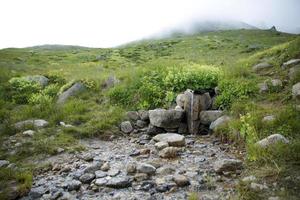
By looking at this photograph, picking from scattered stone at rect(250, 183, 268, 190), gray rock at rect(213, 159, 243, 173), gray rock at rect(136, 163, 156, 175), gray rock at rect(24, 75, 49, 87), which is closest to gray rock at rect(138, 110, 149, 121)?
gray rock at rect(136, 163, 156, 175)

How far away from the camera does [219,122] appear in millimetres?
10367

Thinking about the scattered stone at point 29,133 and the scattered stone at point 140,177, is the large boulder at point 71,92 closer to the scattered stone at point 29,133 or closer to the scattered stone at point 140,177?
the scattered stone at point 29,133

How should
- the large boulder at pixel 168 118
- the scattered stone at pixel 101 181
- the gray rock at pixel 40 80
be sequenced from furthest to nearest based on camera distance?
the gray rock at pixel 40 80
the large boulder at pixel 168 118
the scattered stone at pixel 101 181

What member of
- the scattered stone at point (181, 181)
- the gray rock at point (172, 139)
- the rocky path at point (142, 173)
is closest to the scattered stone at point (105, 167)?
the rocky path at point (142, 173)

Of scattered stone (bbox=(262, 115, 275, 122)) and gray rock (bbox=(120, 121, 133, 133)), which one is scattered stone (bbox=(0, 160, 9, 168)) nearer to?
gray rock (bbox=(120, 121, 133, 133))

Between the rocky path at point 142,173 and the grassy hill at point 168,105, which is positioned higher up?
the grassy hill at point 168,105

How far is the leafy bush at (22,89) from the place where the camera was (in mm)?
15367

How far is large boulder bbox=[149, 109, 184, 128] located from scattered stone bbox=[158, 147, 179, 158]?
7.33ft

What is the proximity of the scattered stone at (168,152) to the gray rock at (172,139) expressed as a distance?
24.6 inches

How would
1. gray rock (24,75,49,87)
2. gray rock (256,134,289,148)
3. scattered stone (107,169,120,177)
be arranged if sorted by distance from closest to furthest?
1. gray rock (256,134,289,148)
2. scattered stone (107,169,120,177)
3. gray rock (24,75,49,87)

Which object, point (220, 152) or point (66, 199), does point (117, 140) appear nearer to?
point (220, 152)

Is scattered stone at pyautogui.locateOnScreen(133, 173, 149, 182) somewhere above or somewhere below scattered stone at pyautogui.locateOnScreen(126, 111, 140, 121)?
below

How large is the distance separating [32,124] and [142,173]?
5.79 metres

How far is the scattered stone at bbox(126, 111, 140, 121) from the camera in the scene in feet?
40.7
